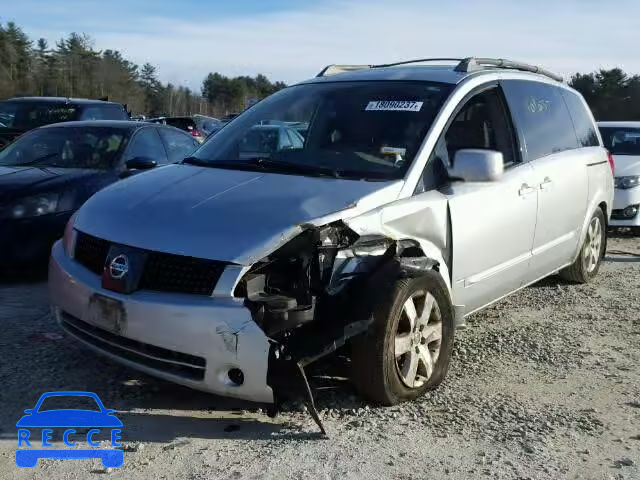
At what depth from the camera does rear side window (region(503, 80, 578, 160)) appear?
16.9 feet

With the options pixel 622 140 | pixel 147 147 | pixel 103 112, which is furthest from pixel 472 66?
pixel 103 112

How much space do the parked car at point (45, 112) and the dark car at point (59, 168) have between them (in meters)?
3.58

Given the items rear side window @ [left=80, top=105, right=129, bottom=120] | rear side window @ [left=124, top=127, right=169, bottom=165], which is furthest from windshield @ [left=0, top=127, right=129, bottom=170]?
rear side window @ [left=80, top=105, right=129, bottom=120]

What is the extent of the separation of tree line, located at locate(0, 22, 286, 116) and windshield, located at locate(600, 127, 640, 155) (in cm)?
3526

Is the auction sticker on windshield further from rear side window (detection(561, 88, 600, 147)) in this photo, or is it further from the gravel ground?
rear side window (detection(561, 88, 600, 147))

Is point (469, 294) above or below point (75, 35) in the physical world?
below

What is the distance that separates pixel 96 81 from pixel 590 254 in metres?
56.2

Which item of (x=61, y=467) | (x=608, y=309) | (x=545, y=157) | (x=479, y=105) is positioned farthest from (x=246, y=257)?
(x=608, y=309)

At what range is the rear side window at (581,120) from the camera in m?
6.23

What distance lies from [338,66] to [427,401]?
3.05m

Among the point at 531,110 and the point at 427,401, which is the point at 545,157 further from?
the point at 427,401

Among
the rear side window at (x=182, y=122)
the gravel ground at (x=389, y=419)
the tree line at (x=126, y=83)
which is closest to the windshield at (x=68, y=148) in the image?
the gravel ground at (x=389, y=419)

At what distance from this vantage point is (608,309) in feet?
19.4

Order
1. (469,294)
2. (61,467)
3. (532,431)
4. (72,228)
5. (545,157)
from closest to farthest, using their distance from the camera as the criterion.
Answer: (61,467) < (532,431) < (72,228) < (469,294) < (545,157)
